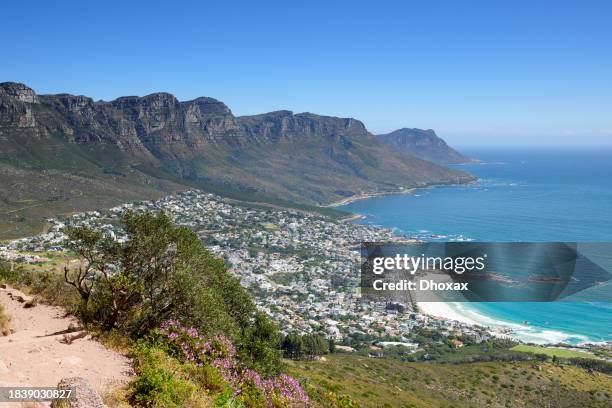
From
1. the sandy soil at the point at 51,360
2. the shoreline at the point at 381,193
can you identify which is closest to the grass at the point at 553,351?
the sandy soil at the point at 51,360

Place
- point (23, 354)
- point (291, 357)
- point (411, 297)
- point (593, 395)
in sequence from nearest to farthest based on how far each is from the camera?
point (23, 354) → point (593, 395) → point (291, 357) → point (411, 297)

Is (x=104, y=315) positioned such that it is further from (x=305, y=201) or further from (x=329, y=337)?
(x=305, y=201)

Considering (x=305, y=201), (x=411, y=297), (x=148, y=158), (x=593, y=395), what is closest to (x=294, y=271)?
(x=411, y=297)

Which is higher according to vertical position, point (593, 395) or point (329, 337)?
point (593, 395)

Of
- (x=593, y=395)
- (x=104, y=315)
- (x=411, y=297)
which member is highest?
(x=104, y=315)

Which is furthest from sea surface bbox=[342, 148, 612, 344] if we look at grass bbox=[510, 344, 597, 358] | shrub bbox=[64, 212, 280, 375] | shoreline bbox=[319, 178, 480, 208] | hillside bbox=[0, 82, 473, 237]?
shrub bbox=[64, 212, 280, 375]

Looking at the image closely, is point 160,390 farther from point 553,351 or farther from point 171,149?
point 171,149

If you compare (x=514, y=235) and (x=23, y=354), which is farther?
(x=514, y=235)

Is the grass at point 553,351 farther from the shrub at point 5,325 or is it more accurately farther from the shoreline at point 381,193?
the shoreline at point 381,193
